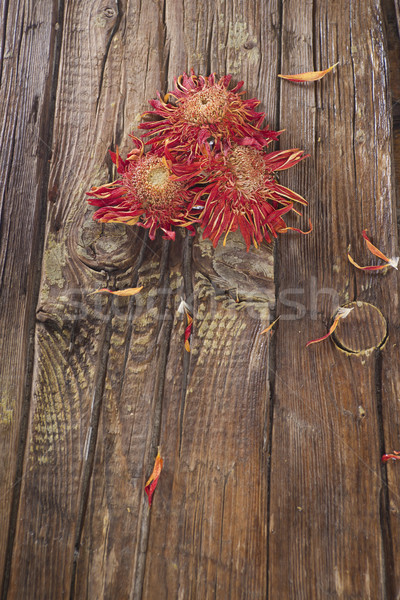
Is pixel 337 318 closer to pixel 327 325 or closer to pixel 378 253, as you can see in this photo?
pixel 327 325

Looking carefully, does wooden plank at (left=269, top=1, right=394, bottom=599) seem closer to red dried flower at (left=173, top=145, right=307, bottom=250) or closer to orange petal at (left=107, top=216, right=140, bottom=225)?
red dried flower at (left=173, top=145, right=307, bottom=250)

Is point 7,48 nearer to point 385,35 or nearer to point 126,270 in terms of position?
point 126,270

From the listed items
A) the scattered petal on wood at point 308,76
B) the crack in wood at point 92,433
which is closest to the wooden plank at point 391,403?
the scattered petal on wood at point 308,76

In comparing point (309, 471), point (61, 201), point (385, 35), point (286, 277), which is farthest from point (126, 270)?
point (385, 35)

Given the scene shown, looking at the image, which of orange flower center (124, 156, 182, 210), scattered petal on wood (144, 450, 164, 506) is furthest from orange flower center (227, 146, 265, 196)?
scattered petal on wood (144, 450, 164, 506)

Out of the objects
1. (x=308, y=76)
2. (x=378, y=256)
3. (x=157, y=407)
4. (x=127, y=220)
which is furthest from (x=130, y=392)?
(x=308, y=76)
